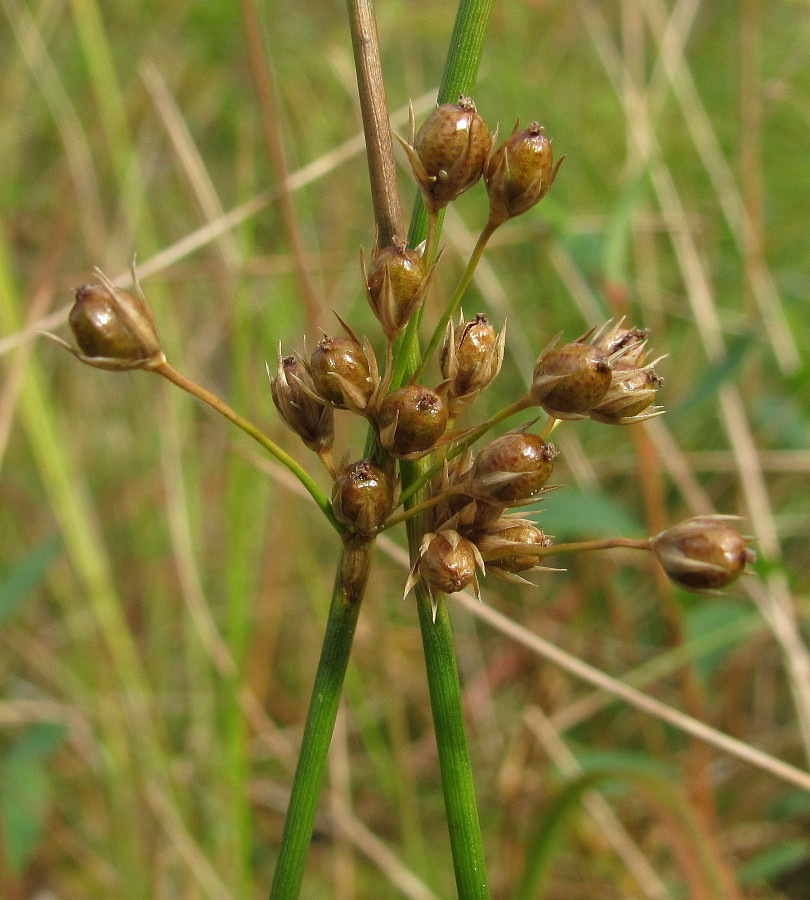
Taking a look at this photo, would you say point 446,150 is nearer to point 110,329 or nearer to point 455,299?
point 455,299

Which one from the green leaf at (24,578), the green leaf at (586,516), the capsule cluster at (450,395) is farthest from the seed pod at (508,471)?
the green leaf at (24,578)

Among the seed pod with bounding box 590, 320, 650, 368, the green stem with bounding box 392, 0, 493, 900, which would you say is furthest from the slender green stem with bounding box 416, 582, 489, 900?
the seed pod with bounding box 590, 320, 650, 368

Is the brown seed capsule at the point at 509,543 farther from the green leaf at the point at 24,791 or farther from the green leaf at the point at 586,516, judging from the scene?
the green leaf at the point at 24,791

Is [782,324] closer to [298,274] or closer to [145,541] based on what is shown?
[298,274]

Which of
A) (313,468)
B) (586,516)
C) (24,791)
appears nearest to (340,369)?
(586,516)

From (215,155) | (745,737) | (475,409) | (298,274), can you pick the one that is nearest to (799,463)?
(745,737)

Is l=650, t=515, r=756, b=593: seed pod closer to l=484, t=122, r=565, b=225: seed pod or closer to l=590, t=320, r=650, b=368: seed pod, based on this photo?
l=590, t=320, r=650, b=368: seed pod
